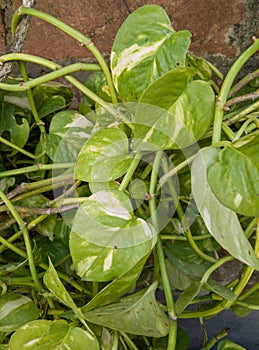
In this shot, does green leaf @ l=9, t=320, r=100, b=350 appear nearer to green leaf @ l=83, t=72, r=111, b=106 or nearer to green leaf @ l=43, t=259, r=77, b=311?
green leaf @ l=43, t=259, r=77, b=311

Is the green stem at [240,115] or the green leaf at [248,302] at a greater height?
the green stem at [240,115]

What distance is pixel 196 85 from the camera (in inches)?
19.0

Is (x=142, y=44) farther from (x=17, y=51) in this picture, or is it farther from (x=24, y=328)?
(x=24, y=328)

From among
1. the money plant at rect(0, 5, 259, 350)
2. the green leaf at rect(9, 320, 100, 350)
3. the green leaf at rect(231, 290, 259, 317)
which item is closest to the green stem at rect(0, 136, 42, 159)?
the money plant at rect(0, 5, 259, 350)

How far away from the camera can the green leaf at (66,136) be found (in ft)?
2.05

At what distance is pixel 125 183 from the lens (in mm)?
517

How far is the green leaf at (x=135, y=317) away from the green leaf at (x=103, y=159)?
0.14 m

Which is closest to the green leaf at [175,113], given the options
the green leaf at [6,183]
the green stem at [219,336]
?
the green leaf at [6,183]

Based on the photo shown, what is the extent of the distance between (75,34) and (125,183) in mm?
164

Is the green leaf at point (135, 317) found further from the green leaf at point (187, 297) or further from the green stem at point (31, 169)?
the green stem at point (31, 169)

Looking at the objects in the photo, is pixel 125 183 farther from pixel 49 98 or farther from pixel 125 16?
pixel 125 16

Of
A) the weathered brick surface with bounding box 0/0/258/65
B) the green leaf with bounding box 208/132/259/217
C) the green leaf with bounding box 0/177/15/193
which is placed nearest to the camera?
the green leaf with bounding box 208/132/259/217

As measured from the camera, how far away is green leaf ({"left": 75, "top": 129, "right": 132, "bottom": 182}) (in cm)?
52

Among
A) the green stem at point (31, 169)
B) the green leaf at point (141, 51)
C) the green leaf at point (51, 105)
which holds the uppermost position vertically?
the green leaf at point (141, 51)
